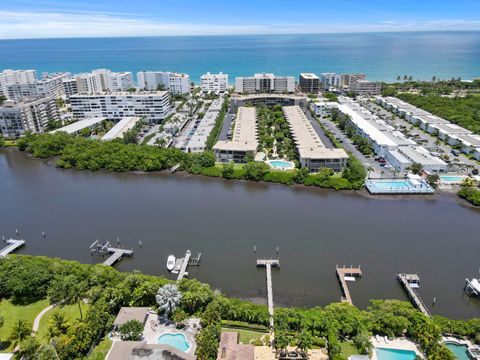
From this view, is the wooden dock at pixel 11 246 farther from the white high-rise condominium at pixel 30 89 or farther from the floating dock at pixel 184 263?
the white high-rise condominium at pixel 30 89

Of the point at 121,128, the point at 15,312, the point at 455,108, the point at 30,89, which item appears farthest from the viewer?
the point at 30,89

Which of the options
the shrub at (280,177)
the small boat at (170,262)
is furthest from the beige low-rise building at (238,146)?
the small boat at (170,262)

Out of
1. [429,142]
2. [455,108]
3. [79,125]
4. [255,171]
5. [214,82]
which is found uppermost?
[214,82]

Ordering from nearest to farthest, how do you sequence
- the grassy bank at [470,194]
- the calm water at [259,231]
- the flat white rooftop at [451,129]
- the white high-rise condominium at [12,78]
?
1. the calm water at [259,231]
2. the grassy bank at [470,194]
3. the flat white rooftop at [451,129]
4. the white high-rise condominium at [12,78]

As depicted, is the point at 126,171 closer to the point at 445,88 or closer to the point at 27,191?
the point at 27,191

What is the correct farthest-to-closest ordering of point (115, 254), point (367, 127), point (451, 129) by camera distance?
point (367, 127) → point (451, 129) → point (115, 254)

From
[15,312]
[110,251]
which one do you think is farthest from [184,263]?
[15,312]

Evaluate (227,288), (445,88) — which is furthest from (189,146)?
(445,88)

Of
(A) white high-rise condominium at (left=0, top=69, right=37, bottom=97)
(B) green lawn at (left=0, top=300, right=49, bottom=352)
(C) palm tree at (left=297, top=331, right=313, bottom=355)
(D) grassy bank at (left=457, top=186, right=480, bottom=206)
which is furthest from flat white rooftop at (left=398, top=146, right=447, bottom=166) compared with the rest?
(A) white high-rise condominium at (left=0, top=69, right=37, bottom=97)

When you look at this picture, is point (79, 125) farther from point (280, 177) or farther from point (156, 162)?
point (280, 177)
